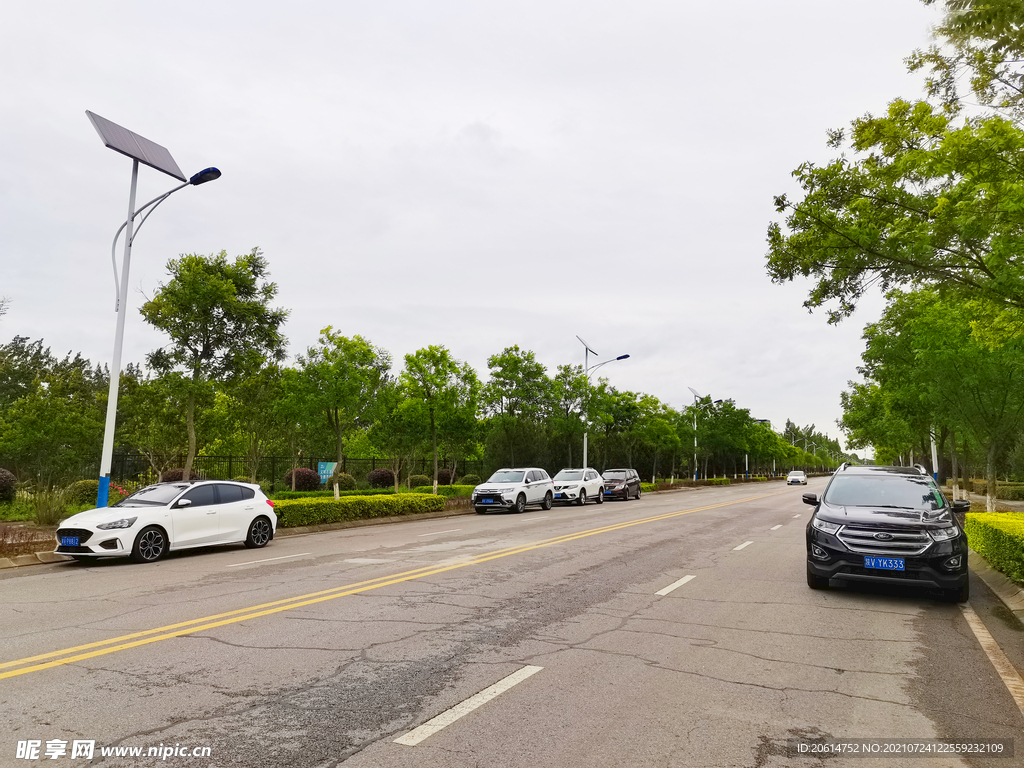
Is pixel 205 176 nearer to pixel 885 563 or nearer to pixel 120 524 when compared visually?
pixel 120 524

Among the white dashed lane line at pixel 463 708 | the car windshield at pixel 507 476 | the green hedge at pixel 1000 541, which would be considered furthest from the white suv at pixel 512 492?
the white dashed lane line at pixel 463 708

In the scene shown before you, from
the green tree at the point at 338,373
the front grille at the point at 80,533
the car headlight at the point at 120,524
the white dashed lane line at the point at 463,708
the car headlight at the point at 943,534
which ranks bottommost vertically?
the white dashed lane line at the point at 463,708

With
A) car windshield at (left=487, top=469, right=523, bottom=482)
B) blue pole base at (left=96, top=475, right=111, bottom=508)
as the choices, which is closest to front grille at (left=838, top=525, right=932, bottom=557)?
blue pole base at (left=96, top=475, right=111, bottom=508)

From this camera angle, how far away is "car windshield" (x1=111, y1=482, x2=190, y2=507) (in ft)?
43.5

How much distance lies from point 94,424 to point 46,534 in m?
14.9

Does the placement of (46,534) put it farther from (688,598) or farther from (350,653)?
(688,598)

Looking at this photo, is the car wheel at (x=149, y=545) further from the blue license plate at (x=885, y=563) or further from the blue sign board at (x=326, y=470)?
the blue sign board at (x=326, y=470)

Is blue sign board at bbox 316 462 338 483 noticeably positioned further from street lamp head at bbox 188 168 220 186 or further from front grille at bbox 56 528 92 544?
front grille at bbox 56 528 92 544

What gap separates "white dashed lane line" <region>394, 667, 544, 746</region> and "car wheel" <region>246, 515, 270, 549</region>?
428 inches

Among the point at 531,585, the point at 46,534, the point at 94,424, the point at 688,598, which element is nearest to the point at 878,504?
the point at 688,598

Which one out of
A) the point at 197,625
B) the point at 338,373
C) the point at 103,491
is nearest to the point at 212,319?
the point at 338,373

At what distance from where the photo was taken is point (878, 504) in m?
9.53

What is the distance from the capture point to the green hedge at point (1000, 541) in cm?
959

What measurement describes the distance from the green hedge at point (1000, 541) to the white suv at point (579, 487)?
1981 cm
